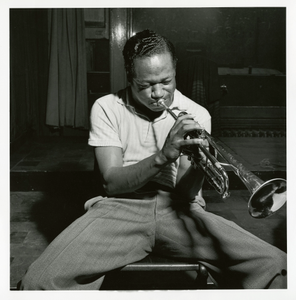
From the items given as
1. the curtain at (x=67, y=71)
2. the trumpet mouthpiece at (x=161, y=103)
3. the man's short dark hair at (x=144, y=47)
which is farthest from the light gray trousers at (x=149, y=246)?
the curtain at (x=67, y=71)

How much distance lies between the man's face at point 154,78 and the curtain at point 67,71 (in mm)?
4199

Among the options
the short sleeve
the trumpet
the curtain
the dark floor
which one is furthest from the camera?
the curtain

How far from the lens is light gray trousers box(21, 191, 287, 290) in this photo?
1699 mm

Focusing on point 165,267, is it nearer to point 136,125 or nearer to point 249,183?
point 249,183

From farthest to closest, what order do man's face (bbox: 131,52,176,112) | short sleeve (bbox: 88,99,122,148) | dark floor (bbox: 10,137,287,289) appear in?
dark floor (bbox: 10,137,287,289), short sleeve (bbox: 88,99,122,148), man's face (bbox: 131,52,176,112)

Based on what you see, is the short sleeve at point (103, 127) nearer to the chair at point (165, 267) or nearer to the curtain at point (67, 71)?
the chair at point (165, 267)

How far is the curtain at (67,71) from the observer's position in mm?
5836

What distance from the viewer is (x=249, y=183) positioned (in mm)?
1555

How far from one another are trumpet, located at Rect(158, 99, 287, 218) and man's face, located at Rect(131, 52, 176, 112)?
0.27 metres

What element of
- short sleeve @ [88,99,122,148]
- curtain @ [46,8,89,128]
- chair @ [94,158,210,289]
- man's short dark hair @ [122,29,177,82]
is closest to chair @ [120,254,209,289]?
chair @ [94,158,210,289]

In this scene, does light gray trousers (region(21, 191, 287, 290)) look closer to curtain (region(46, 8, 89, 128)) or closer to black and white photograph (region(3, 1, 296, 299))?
black and white photograph (region(3, 1, 296, 299))

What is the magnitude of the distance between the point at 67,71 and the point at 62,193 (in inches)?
94.5

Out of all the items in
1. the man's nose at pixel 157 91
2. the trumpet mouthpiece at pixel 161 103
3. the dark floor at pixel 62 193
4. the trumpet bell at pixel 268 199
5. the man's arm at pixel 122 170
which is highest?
the man's nose at pixel 157 91

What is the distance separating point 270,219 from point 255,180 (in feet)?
7.25
